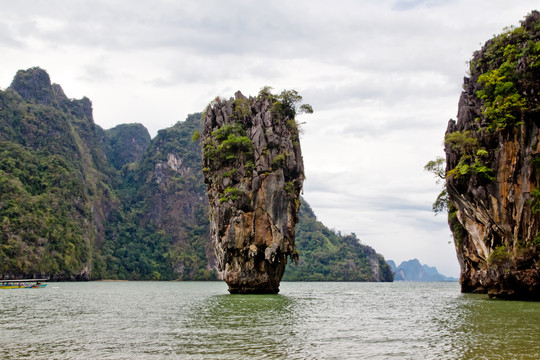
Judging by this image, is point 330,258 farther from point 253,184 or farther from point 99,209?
point 253,184

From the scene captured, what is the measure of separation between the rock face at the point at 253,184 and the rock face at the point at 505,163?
13.6 meters

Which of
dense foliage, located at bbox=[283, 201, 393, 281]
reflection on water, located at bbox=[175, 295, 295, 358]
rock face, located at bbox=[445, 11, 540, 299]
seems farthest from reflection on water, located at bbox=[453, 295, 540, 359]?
dense foliage, located at bbox=[283, 201, 393, 281]

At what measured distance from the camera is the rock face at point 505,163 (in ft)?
92.1

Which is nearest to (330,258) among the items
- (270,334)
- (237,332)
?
(237,332)

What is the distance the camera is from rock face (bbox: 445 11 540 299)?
92.1 ft

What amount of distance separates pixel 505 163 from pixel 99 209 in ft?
397

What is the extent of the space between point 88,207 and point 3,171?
27.1 metres

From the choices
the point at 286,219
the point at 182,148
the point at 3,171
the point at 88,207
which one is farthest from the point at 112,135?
the point at 286,219

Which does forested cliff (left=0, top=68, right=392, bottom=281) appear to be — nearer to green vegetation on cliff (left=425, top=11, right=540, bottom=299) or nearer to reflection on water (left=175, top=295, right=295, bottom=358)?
reflection on water (left=175, top=295, right=295, bottom=358)

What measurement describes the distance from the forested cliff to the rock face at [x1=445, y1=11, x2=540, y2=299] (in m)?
68.8

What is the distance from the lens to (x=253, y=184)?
38.8 meters

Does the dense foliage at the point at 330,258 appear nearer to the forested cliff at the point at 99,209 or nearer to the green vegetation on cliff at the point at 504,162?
the forested cliff at the point at 99,209

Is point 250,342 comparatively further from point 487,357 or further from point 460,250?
point 460,250

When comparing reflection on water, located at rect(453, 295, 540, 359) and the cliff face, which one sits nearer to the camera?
reflection on water, located at rect(453, 295, 540, 359)
